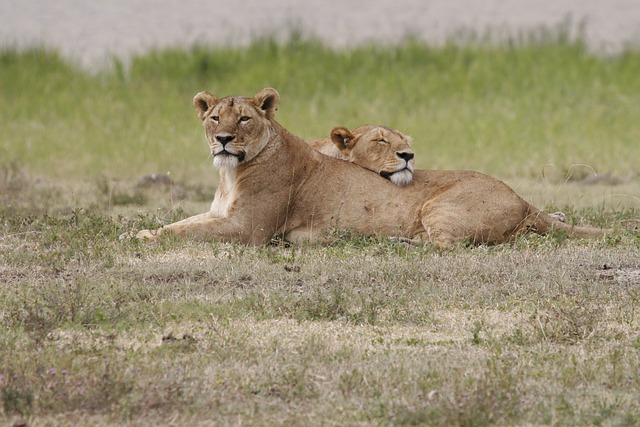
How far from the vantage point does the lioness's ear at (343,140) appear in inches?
387

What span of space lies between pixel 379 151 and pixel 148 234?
1791mm

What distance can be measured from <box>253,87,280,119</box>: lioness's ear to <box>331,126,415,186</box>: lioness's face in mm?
545

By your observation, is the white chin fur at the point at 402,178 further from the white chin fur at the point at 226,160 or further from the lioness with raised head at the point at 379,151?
the white chin fur at the point at 226,160

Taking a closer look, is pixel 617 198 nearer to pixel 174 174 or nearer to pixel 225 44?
pixel 174 174

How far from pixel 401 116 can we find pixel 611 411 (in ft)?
44.0

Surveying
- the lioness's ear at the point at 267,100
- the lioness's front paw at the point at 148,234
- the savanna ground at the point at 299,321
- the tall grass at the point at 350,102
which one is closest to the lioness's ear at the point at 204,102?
the lioness's ear at the point at 267,100

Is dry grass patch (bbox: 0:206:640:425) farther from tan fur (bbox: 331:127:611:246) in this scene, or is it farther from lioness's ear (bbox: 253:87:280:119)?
lioness's ear (bbox: 253:87:280:119)

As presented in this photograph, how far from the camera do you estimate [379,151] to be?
962cm

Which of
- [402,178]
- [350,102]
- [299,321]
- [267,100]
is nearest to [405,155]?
[402,178]

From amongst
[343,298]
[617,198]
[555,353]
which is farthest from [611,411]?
[617,198]

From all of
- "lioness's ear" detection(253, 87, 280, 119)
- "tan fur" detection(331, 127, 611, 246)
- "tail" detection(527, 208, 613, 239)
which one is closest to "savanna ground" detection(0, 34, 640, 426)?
"tail" detection(527, 208, 613, 239)

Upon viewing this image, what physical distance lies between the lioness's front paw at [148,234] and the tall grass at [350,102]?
6005 millimetres

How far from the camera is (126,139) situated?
17.4 m

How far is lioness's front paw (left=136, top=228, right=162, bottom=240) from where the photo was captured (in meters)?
9.01
